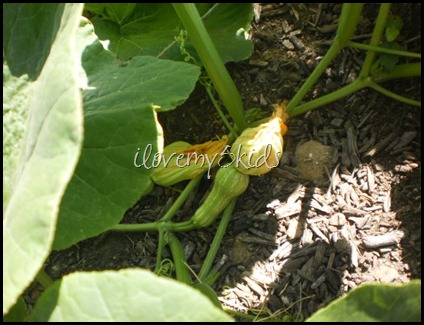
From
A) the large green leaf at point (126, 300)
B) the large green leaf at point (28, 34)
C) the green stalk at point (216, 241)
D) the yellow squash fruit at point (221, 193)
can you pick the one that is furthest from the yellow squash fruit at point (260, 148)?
the large green leaf at point (126, 300)

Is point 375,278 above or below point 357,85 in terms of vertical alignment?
below

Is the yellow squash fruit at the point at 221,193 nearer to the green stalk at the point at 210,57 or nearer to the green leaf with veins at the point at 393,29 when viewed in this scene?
the green stalk at the point at 210,57

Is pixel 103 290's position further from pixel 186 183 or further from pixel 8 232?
pixel 186 183

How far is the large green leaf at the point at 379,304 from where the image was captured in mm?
1075

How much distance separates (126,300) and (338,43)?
118 centimetres

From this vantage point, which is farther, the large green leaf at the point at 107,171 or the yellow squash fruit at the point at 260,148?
the yellow squash fruit at the point at 260,148

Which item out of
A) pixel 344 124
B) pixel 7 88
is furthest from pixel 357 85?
pixel 7 88

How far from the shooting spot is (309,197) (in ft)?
6.40

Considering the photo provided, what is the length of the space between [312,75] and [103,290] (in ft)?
3.79

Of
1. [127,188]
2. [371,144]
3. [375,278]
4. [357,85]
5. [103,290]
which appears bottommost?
[375,278]

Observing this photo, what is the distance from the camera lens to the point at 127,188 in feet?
5.00

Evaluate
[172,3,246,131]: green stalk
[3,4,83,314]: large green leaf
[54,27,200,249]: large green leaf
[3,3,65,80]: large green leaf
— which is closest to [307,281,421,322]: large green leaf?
[3,4,83,314]: large green leaf

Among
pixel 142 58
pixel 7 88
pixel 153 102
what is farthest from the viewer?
pixel 142 58

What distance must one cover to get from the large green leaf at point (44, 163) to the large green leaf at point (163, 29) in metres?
0.91
